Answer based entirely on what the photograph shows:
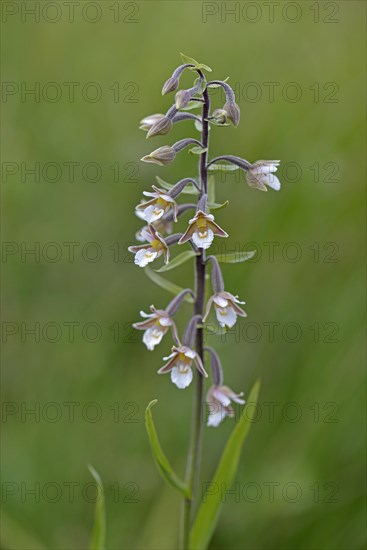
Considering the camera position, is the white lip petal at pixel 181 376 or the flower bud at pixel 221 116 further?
the white lip petal at pixel 181 376

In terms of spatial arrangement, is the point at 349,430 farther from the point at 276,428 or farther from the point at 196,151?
the point at 196,151

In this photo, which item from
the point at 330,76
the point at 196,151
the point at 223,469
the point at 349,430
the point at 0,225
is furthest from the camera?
the point at 330,76

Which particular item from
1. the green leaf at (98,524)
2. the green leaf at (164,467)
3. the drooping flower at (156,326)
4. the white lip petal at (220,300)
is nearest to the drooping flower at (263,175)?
the white lip petal at (220,300)

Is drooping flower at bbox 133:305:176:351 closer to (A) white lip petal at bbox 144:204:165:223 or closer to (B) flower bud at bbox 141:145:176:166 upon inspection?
(A) white lip petal at bbox 144:204:165:223

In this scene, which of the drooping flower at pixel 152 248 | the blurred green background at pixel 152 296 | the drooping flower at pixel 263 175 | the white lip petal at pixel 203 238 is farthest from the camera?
the blurred green background at pixel 152 296

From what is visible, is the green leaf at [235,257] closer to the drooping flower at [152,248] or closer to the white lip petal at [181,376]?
the drooping flower at [152,248]

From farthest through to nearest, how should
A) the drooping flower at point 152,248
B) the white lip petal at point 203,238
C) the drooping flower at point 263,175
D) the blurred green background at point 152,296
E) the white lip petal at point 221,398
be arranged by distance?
1. the blurred green background at point 152,296
2. the white lip petal at point 221,398
3. the drooping flower at point 263,175
4. the drooping flower at point 152,248
5. the white lip petal at point 203,238

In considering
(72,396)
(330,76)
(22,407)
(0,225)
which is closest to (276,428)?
(72,396)
